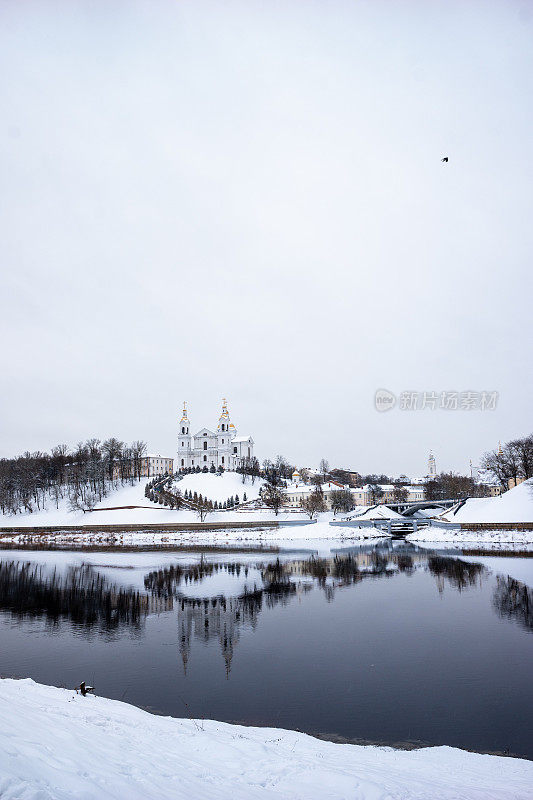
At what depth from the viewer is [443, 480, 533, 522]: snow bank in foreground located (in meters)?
56.3

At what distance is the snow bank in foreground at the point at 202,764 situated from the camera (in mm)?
6172

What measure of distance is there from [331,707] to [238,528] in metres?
57.4

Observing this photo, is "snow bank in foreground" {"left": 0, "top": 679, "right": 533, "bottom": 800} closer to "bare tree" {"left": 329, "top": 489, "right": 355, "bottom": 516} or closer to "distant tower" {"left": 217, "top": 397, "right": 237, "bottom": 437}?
"bare tree" {"left": 329, "top": 489, "right": 355, "bottom": 516}

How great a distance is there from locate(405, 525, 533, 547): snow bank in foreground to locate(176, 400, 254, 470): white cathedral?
73617mm

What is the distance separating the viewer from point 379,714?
1173 cm

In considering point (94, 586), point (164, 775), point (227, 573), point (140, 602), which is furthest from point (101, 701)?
point (227, 573)

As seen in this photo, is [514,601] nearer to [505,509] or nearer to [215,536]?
[505,509]

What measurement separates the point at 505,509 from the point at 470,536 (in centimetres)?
621

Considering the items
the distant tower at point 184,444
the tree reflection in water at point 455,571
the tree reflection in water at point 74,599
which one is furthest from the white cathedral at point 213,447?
the tree reflection in water at point 74,599

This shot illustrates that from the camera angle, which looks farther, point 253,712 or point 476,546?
point 476,546

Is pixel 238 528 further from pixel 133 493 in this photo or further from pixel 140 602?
pixel 140 602

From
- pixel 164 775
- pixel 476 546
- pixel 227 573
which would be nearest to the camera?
pixel 164 775

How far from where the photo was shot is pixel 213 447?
13838cm

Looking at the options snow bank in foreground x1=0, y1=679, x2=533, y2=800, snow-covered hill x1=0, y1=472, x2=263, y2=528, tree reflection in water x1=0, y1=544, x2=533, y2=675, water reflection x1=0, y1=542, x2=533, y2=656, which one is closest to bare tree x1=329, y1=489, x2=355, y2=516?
snow-covered hill x1=0, y1=472, x2=263, y2=528
